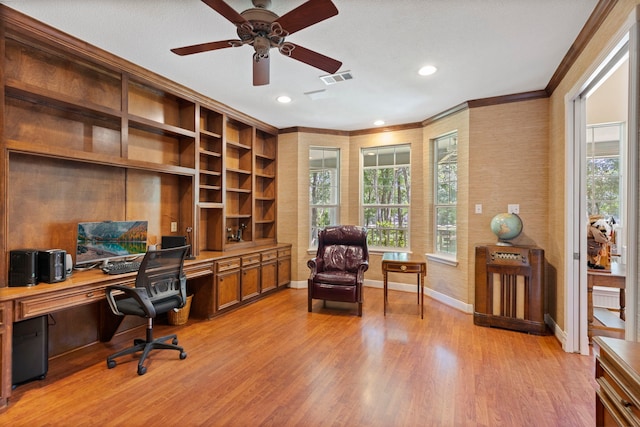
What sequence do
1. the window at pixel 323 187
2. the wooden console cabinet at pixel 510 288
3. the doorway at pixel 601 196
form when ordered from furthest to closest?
the window at pixel 323 187, the wooden console cabinet at pixel 510 288, the doorway at pixel 601 196

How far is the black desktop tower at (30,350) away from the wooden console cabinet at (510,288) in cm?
415

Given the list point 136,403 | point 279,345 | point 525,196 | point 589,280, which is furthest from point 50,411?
point 525,196

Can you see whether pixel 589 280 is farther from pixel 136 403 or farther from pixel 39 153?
pixel 39 153

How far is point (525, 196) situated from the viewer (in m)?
3.76

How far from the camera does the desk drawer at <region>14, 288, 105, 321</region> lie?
6.95 feet

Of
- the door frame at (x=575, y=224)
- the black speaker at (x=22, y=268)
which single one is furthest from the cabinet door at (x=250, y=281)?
the door frame at (x=575, y=224)

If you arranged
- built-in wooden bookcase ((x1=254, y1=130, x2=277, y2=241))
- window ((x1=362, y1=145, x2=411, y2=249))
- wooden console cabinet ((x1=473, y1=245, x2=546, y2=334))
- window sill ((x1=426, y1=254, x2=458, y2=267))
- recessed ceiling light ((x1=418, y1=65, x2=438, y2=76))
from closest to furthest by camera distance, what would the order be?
recessed ceiling light ((x1=418, y1=65, x2=438, y2=76))
wooden console cabinet ((x1=473, y1=245, x2=546, y2=334))
window sill ((x1=426, y1=254, x2=458, y2=267))
window ((x1=362, y1=145, x2=411, y2=249))
built-in wooden bookcase ((x1=254, y1=130, x2=277, y2=241))

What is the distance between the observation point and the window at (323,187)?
5.60 metres

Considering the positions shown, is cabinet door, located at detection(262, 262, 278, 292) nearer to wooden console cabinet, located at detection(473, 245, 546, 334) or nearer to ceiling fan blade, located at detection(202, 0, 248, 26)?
wooden console cabinet, located at detection(473, 245, 546, 334)

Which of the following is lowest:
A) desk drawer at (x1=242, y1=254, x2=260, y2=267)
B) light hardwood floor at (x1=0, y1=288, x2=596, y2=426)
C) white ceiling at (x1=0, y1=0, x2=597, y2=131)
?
light hardwood floor at (x1=0, y1=288, x2=596, y2=426)

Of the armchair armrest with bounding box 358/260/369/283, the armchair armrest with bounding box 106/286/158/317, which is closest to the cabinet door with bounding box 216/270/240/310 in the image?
the armchair armrest with bounding box 106/286/158/317

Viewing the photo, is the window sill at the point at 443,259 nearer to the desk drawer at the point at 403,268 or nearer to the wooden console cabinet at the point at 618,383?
the desk drawer at the point at 403,268

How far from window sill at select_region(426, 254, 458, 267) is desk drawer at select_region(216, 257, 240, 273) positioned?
289cm

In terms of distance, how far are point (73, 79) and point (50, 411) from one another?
266 centimetres
